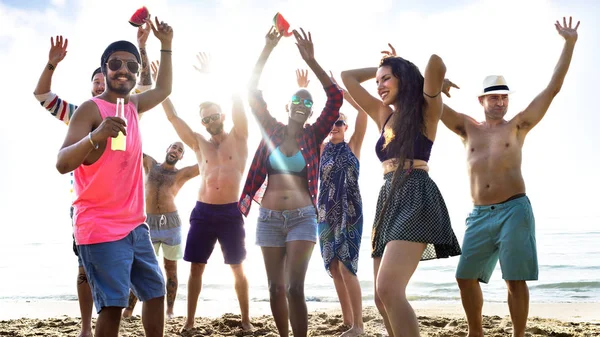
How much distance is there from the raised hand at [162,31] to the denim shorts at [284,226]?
64.7 inches

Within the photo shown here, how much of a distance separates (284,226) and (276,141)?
78 cm

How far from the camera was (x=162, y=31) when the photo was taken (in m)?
3.95

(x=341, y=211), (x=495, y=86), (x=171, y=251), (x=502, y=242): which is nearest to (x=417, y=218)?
(x=502, y=242)

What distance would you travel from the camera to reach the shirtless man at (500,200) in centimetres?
476

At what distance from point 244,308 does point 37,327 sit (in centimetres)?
260

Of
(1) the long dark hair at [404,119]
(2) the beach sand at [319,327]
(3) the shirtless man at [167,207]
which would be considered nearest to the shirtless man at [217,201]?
(2) the beach sand at [319,327]

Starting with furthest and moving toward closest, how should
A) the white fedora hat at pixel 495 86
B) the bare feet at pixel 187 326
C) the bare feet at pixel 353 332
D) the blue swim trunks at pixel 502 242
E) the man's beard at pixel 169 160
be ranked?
the man's beard at pixel 169 160 → the bare feet at pixel 187 326 → the bare feet at pixel 353 332 → the white fedora hat at pixel 495 86 → the blue swim trunks at pixel 502 242

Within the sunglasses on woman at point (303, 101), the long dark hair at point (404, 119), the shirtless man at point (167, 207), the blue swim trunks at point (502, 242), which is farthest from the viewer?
the shirtless man at point (167, 207)

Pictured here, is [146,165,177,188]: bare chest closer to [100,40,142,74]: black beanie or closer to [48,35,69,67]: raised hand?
[48,35,69,67]: raised hand

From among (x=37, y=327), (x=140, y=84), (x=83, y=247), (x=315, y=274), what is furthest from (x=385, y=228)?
(x=315, y=274)

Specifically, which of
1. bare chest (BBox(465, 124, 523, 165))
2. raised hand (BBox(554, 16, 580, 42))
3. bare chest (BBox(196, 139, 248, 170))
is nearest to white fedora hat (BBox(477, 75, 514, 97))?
bare chest (BBox(465, 124, 523, 165))

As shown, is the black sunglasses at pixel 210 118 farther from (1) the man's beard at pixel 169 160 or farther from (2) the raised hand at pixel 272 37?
(2) the raised hand at pixel 272 37

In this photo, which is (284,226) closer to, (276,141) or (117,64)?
(276,141)

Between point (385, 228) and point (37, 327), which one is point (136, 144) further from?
point (37, 327)
